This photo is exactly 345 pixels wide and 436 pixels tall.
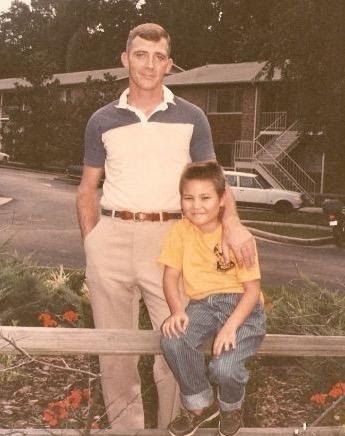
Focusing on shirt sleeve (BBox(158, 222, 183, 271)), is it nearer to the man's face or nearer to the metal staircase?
the man's face

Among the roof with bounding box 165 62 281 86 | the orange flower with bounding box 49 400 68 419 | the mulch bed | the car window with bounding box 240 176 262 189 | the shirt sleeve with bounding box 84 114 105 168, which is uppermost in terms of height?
the roof with bounding box 165 62 281 86

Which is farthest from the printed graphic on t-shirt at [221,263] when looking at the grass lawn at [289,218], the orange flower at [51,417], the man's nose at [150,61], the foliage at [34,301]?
the grass lawn at [289,218]

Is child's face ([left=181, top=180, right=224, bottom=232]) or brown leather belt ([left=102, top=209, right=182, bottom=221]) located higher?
child's face ([left=181, top=180, right=224, bottom=232])

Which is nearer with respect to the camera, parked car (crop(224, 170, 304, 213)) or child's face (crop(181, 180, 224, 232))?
child's face (crop(181, 180, 224, 232))

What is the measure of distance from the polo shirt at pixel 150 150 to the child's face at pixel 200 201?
1.56 ft

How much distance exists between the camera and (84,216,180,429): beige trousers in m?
3.97

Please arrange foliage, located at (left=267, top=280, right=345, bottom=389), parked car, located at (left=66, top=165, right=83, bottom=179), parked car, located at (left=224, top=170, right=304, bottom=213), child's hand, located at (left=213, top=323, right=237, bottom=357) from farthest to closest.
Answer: parked car, located at (left=66, top=165, right=83, bottom=179)
parked car, located at (left=224, top=170, right=304, bottom=213)
foliage, located at (left=267, top=280, right=345, bottom=389)
child's hand, located at (left=213, top=323, right=237, bottom=357)

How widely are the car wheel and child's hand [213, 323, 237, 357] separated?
27997mm

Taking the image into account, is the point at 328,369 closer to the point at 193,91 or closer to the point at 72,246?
the point at 72,246

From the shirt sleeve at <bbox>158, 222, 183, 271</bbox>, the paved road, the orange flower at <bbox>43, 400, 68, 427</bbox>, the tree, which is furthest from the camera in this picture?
the tree

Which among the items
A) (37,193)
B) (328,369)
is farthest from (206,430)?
(37,193)

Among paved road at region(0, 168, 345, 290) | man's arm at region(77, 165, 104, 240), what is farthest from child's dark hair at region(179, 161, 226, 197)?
paved road at region(0, 168, 345, 290)

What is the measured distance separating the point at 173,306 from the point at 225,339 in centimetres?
31

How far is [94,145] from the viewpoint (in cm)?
414
